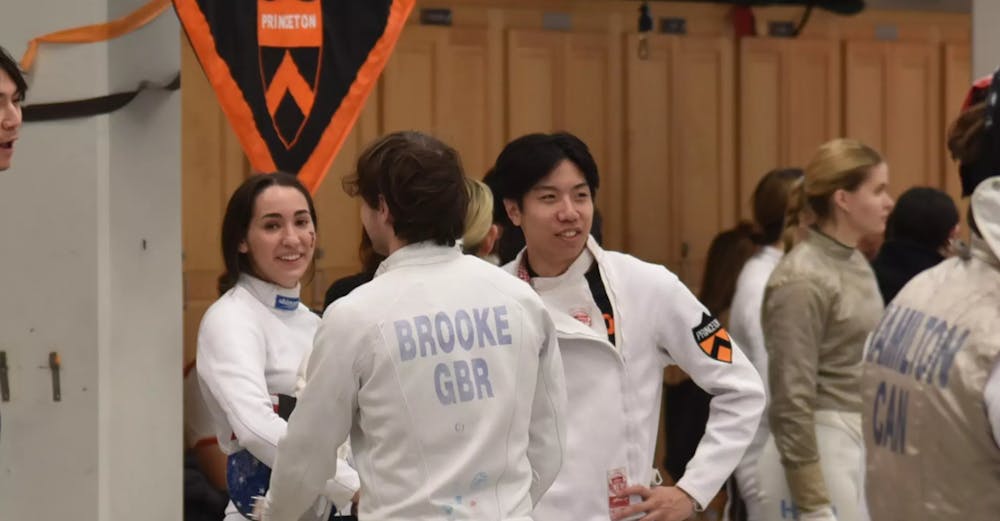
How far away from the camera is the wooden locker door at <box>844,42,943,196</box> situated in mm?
7180

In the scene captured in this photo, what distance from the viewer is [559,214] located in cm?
307

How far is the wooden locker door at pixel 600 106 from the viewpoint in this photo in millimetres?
6637

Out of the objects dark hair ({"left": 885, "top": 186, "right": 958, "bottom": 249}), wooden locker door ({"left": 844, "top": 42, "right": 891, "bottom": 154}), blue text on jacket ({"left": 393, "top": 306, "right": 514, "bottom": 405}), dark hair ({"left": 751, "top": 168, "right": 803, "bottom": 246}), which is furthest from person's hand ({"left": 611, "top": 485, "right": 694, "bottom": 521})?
wooden locker door ({"left": 844, "top": 42, "right": 891, "bottom": 154})

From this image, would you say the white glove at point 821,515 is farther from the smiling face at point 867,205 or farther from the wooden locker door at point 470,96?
the wooden locker door at point 470,96

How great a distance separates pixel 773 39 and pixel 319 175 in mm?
3204

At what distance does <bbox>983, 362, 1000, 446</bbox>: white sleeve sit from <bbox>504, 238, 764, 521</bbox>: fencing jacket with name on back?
3.22 feet

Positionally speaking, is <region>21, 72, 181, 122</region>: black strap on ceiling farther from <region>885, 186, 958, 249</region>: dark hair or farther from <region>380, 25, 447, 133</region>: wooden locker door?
<region>885, 186, 958, 249</region>: dark hair

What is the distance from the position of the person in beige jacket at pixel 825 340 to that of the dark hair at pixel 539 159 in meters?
1.30

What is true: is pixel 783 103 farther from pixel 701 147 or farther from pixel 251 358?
pixel 251 358

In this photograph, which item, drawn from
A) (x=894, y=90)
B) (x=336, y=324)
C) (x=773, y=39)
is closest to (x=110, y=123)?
(x=336, y=324)

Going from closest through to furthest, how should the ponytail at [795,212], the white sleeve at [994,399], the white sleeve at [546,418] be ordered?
1. the white sleeve at [994,399]
2. the white sleeve at [546,418]
3. the ponytail at [795,212]

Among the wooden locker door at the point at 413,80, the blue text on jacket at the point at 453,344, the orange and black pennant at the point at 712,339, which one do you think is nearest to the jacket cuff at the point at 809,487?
the orange and black pennant at the point at 712,339

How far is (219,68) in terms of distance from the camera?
4.29 meters

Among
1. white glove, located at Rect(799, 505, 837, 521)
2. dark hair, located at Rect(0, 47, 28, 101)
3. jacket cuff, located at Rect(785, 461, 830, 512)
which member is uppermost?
dark hair, located at Rect(0, 47, 28, 101)
